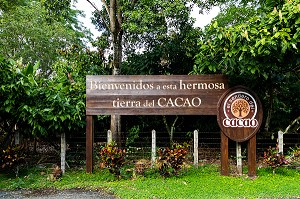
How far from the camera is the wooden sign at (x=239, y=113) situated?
679 centimetres

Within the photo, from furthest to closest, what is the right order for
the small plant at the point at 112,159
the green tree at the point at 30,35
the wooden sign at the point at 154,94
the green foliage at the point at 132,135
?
the green tree at the point at 30,35
the green foliage at the point at 132,135
the wooden sign at the point at 154,94
the small plant at the point at 112,159

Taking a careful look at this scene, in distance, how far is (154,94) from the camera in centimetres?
691

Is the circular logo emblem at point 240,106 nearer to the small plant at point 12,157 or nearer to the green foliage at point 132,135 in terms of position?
the green foliage at point 132,135

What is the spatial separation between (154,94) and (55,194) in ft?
9.63

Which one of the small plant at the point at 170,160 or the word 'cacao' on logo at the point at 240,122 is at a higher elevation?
the word 'cacao' on logo at the point at 240,122

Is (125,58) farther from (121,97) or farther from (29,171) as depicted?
(29,171)

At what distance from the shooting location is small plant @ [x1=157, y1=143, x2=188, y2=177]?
6.39m

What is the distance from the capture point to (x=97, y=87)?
6.92m

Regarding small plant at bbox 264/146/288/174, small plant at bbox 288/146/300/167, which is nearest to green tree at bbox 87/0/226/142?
small plant at bbox 264/146/288/174

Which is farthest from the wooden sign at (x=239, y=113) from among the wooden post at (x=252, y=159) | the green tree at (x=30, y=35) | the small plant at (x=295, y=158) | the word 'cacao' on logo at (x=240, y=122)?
the green tree at (x=30, y=35)

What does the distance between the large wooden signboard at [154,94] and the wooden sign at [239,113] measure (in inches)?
8.0

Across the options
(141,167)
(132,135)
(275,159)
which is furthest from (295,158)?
(132,135)

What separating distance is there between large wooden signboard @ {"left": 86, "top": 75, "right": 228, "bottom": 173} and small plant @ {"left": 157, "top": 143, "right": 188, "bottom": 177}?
90 centimetres

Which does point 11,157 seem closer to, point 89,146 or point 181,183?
point 89,146
